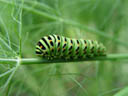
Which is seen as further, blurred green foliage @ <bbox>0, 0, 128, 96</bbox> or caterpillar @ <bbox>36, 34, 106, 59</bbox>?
blurred green foliage @ <bbox>0, 0, 128, 96</bbox>

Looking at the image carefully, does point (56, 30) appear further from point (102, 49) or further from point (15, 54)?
point (15, 54)

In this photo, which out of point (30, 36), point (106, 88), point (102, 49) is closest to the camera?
point (102, 49)

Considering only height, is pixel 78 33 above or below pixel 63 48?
above

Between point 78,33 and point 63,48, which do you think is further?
point 78,33

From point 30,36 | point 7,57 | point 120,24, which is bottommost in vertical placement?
point 7,57

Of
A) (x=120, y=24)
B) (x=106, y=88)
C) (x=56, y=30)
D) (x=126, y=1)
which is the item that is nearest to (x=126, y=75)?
(x=106, y=88)

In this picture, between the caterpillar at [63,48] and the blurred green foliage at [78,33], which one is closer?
the caterpillar at [63,48]

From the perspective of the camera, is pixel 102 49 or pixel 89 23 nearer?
pixel 102 49

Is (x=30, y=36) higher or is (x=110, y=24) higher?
(x=110, y=24)
